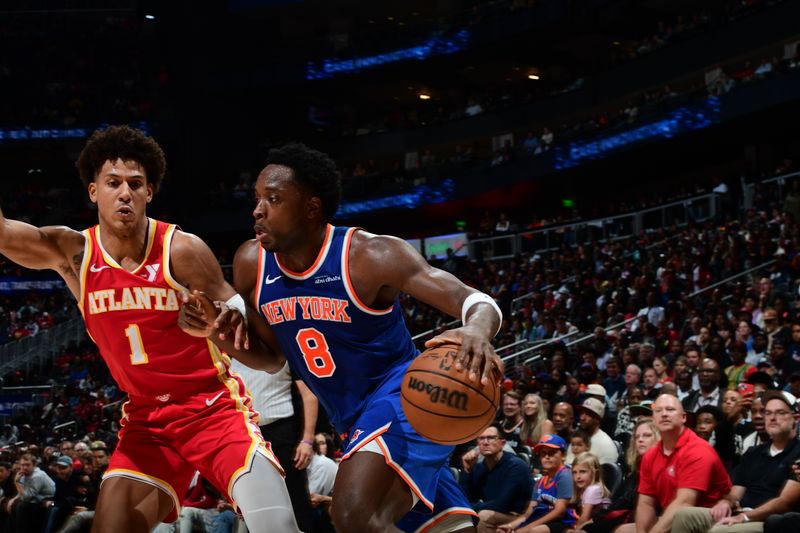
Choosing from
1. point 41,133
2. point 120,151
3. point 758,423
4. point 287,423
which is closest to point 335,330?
point 120,151

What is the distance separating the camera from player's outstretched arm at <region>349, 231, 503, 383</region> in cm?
330

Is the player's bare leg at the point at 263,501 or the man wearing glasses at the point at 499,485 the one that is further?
the man wearing glasses at the point at 499,485

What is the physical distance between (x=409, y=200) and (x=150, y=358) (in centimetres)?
2511

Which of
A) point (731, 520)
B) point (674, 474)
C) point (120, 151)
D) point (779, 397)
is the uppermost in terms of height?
point (120, 151)

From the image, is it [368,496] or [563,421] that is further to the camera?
[563,421]

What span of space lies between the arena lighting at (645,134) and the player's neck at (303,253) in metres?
18.9

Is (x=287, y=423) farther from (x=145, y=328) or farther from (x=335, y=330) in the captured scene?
(x=335, y=330)

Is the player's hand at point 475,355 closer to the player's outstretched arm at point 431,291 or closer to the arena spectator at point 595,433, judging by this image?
the player's outstretched arm at point 431,291

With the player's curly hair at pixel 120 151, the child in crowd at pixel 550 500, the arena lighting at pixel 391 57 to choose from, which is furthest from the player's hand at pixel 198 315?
the arena lighting at pixel 391 57

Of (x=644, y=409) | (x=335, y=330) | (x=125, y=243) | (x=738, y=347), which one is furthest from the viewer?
(x=738, y=347)

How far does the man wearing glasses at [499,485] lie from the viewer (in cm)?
745

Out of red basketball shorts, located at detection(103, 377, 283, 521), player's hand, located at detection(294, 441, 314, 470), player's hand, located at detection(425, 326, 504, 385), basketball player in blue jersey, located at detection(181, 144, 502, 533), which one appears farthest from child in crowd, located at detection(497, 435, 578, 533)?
player's hand, located at detection(425, 326, 504, 385)

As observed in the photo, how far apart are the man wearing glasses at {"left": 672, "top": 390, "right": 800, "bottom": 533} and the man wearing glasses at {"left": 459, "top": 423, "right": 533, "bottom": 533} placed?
1568 millimetres

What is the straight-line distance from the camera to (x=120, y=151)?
14.3 ft
